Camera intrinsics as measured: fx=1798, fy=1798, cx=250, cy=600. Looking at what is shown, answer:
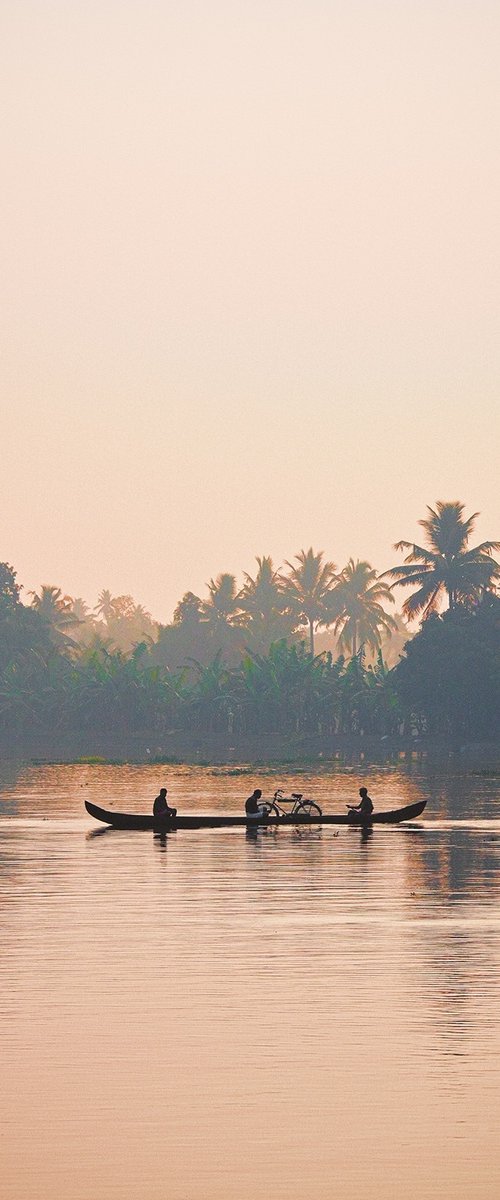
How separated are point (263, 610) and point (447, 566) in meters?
49.0

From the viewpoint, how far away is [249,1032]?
1941 cm

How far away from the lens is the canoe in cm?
4994

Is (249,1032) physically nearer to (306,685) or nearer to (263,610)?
(306,685)

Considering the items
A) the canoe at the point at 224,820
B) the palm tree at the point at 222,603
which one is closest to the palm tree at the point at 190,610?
the palm tree at the point at 222,603

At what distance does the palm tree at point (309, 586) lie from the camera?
602ft

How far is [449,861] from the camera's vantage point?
42.2 m

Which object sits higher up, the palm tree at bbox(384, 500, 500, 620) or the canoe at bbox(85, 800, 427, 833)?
the palm tree at bbox(384, 500, 500, 620)

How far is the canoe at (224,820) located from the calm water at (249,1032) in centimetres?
900

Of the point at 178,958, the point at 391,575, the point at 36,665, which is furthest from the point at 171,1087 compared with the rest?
the point at 36,665

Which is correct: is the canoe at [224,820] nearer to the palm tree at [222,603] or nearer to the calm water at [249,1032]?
the calm water at [249,1032]

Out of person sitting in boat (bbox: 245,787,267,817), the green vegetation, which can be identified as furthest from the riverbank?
person sitting in boat (bbox: 245,787,267,817)

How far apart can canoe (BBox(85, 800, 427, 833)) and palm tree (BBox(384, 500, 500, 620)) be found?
266 feet

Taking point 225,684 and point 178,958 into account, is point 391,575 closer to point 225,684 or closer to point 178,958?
point 225,684

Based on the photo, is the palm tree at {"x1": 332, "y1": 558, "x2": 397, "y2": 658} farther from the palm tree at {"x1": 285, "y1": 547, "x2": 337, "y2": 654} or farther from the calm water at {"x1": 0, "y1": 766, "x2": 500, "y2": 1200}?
the calm water at {"x1": 0, "y1": 766, "x2": 500, "y2": 1200}
